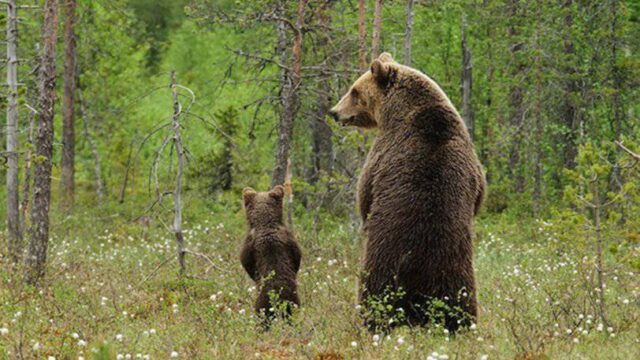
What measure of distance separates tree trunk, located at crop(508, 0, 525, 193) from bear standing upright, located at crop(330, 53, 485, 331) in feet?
49.9

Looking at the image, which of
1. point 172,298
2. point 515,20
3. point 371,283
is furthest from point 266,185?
point 371,283

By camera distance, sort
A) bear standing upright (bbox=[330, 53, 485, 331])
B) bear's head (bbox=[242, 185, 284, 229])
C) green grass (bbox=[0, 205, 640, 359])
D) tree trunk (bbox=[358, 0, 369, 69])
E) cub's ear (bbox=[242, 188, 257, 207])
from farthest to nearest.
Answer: tree trunk (bbox=[358, 0, 369, 69]), cub's ear (bbox=[242, 188, 257, 207]), bear's head (bbox=[242, 185, 284, 229]), bear standing upright (bbox=[330, 53, 485, 331]), green grass (bbox=[0, 205, 640, 359])

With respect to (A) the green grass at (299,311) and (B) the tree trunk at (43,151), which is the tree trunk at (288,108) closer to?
(A) the green grass at (299,311)

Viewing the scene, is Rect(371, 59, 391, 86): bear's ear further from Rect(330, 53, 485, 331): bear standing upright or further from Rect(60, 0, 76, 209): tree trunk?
Rect(60, 0, 76, 209): tree trunk

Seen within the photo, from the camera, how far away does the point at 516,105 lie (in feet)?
90.1

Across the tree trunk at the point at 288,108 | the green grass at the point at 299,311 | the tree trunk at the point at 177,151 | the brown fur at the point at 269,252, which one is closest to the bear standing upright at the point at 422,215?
the green grass at the point at 299,311

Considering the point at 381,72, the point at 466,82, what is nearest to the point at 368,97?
the point at 381,72

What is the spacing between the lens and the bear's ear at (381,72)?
7856 millimetres

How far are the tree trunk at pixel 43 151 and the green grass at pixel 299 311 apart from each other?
367 millimetres

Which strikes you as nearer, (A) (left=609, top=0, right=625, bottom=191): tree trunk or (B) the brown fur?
(B) the brown fur

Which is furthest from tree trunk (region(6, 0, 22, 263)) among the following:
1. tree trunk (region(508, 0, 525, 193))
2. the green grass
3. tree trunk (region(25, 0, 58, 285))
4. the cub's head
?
tree trunk (region(508, 0, 525, 193))

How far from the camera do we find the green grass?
6652 millimetres

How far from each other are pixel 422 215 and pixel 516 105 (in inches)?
839

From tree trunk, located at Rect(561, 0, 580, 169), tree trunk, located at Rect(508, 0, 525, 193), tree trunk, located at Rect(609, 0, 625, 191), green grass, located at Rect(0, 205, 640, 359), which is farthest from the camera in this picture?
tree trunk, located at Rect(508, 0, 525, 193)
